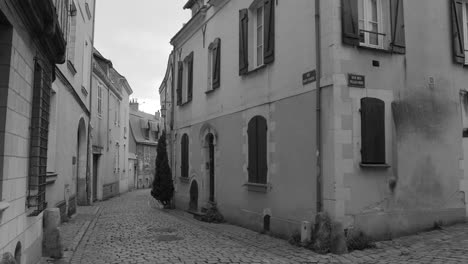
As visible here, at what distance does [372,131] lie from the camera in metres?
8.62

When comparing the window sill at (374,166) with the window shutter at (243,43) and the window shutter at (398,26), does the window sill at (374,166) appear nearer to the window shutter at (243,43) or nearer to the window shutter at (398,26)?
the window shutter at (398,26)

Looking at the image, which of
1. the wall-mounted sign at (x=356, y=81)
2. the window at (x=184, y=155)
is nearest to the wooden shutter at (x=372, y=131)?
the wall-mounted sign at (x=356, y=81)

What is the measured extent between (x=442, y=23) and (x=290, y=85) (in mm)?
3581

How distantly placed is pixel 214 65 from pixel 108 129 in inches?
508

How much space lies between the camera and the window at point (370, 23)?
9.06 m

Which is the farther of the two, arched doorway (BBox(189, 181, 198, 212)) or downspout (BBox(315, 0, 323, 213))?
arched doorway (BBox(189, 181, 198, 212))

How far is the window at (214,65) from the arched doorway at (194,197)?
140 inches

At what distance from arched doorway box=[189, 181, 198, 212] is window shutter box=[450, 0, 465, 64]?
365 inches

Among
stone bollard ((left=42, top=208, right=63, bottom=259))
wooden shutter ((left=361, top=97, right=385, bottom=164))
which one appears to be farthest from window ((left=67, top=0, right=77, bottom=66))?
wooden shutter ((left=361, top=97, right=385, bottom=164))

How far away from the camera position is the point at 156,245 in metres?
9.41

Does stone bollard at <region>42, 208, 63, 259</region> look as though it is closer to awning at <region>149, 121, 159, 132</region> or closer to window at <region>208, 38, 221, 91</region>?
window at <region>208, 38, 221, 91</region>

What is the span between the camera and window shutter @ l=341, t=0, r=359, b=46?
8.56m

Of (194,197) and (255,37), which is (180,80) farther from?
(255,37)

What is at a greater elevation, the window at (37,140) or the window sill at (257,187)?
the window at (37,140)
